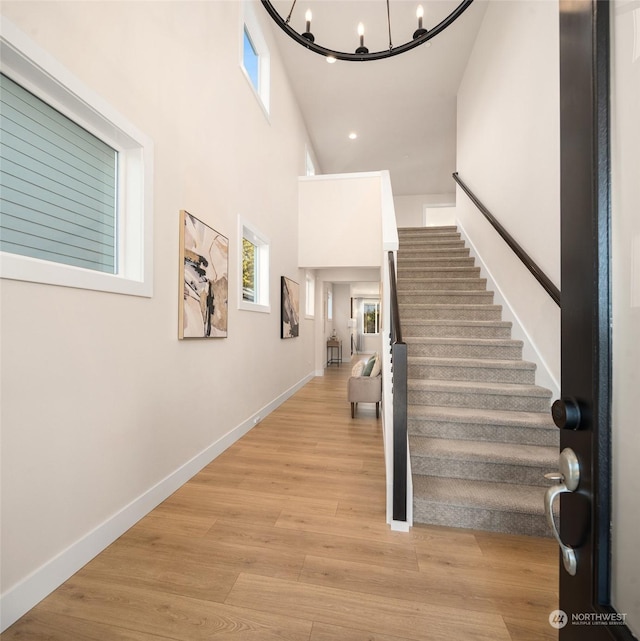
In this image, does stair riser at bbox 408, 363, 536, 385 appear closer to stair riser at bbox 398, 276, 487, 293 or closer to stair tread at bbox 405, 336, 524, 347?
stair tread at bbox 405, 336, 524, 347

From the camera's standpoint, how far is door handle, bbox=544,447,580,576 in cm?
61

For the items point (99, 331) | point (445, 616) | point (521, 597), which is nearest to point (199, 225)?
point (99, 331)

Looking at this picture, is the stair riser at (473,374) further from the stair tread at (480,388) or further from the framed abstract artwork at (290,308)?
the framed abstract artwork at (290,308)

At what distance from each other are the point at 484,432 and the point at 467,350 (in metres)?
0.95

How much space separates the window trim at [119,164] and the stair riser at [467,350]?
241 cm

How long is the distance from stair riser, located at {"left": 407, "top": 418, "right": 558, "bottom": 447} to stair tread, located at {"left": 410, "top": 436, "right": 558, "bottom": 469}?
0.11 ft

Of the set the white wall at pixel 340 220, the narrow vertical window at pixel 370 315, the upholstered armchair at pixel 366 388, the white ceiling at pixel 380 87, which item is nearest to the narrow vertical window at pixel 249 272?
the upholstered armchair at pixel 366 388

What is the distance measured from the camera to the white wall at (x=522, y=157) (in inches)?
104

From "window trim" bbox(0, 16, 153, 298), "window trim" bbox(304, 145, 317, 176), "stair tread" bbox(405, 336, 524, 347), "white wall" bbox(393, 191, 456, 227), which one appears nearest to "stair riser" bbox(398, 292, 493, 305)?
"stair tread" bbox(405, 336, 524, 347)

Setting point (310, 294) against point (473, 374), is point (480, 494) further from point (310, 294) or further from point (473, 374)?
point (310, 294)

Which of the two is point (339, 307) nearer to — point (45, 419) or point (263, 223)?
point (263, 223)

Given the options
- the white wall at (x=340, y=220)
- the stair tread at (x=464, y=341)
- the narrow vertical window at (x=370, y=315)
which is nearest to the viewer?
the stair tread at (x=464, y=341)

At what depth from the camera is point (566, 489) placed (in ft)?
2.05

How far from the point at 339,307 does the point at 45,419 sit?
32.2 ft
